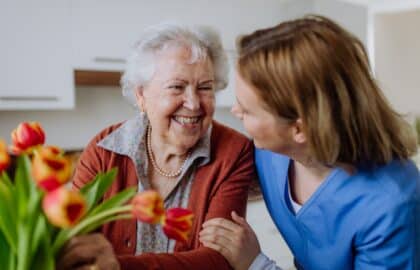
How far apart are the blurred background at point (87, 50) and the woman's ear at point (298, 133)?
0.71 m

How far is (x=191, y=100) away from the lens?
1102 mm

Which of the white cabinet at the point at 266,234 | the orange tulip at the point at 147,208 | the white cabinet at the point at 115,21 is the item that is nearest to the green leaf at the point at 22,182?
the orange tulip at the point at 147,208

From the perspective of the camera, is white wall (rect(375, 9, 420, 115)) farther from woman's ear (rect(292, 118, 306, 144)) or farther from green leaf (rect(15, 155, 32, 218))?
green leaf (rect(15, 155, 32, 218))

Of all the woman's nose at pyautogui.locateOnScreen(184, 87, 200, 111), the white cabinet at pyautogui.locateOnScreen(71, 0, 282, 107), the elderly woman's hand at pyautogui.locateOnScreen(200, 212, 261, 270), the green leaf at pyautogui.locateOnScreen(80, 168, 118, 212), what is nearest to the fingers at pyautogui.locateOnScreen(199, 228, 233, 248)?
the elderly woman's hand at pyautogui.locateOnScreen(200, 212, 261, 270)

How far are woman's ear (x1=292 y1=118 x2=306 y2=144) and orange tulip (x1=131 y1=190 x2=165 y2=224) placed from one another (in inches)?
19.4

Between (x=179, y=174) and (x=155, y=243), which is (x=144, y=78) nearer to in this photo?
(x=179, y=174)

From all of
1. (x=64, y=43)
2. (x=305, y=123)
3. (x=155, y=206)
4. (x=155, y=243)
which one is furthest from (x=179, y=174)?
(x=64, y=43)

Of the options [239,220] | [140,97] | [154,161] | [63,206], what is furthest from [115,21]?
[63,206]

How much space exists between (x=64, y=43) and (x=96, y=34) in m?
0.17

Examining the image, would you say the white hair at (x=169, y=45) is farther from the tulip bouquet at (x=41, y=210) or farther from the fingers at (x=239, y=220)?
the tulip bouquet at (x=41, y=210)

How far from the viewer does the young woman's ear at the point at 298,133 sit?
896 millimetres

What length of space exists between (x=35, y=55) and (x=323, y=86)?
5.58 feet

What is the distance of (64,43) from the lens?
2203 mm

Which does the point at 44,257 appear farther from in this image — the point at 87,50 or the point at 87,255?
the point at 87,50
